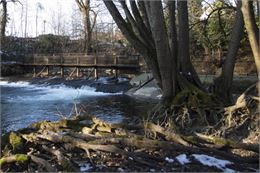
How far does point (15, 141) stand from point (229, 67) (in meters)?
6.13

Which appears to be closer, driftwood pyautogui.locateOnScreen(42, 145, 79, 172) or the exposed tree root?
driftwood pyautogui.locateOnScreen(42, 145, 79, 172)

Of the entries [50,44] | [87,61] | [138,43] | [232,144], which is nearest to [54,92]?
[87,61]

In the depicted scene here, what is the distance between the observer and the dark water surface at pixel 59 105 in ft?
53.1

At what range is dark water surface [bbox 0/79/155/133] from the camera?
16188mm

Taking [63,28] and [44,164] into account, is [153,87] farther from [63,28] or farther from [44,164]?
[63,28]

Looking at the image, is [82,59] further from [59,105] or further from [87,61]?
[59,105]

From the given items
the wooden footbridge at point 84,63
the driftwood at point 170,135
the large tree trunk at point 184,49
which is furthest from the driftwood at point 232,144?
the wooden footbridge at point 84,63

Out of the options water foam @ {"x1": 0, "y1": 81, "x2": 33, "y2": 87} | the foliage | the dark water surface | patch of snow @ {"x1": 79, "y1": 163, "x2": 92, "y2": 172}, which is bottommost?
the dark water surface

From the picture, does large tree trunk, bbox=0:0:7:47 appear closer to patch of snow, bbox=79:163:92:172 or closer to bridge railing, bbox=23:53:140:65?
bridge railing, bbox=23:53:140:65

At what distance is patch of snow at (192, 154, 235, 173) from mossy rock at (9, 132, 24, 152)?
8.13 feet

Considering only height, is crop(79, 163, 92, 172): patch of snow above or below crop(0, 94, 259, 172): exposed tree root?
below

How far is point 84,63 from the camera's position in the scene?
32.7 metres

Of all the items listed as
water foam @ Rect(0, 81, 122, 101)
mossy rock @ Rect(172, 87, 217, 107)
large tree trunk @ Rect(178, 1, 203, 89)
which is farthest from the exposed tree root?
water foam @ Rect(0, 81, 122, 101)

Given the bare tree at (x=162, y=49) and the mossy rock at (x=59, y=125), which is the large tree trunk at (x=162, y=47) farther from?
the mossy rock at (x=59, y=125)
